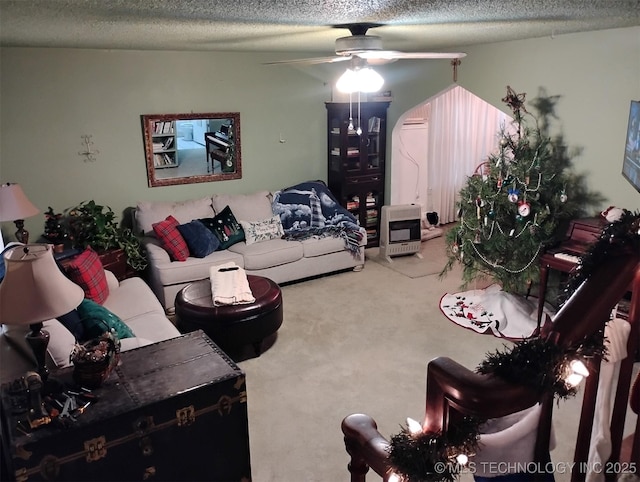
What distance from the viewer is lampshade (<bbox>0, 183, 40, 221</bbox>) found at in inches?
168

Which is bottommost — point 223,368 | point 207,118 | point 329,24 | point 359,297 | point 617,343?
point 359,297

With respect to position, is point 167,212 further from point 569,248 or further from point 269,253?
point 569,248

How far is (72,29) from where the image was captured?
3.09 metres

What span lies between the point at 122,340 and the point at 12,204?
2053 millimetres

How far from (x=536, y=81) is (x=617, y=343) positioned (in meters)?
4.07

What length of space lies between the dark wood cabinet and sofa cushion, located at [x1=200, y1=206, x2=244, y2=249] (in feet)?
5.11

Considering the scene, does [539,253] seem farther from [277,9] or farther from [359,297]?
[277,9]

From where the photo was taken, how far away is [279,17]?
2.53 m

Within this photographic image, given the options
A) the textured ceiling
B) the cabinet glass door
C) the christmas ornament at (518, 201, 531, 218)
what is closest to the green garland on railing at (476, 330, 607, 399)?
the textured ceiling

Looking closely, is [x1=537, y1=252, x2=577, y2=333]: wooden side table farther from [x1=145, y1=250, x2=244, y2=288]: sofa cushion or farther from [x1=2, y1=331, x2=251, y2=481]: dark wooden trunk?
[x1=145, y1=250, x2=244, y2=288]: sofa cushion

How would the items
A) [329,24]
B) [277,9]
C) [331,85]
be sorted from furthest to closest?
1. [331,85]
2. [329,24]
3. [277,9]

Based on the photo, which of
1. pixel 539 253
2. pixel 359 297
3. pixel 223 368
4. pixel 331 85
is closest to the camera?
pixel 223 368

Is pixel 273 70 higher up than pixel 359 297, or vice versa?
pixel 273 70

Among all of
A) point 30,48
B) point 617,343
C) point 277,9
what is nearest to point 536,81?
point 277,9
